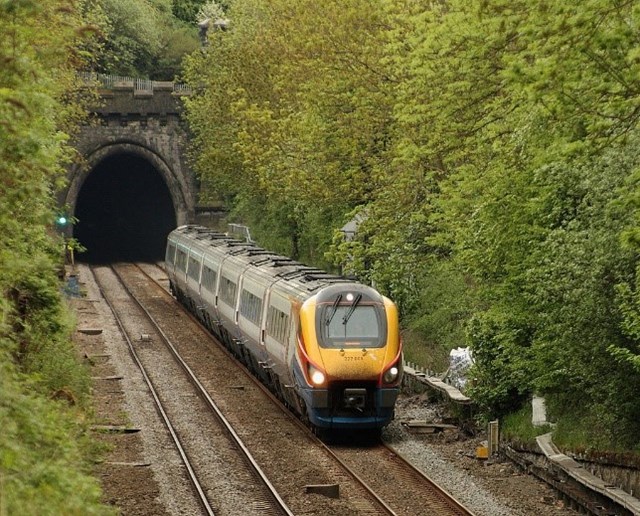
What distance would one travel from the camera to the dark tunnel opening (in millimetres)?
66062

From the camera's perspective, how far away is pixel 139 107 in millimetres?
59000

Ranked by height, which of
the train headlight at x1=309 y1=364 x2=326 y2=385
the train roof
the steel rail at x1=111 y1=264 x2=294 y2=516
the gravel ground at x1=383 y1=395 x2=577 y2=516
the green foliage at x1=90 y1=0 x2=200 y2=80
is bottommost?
the steel rail at x1=111 y1=264 x2=294 y2=516

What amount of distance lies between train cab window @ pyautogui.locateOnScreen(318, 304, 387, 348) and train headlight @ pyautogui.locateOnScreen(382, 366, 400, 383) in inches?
17.9

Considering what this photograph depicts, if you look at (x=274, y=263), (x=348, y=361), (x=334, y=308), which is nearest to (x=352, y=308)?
(x=334, y=308)

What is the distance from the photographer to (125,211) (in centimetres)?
6931

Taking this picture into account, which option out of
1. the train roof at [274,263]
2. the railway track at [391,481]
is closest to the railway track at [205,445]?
the railway track at [391,481]

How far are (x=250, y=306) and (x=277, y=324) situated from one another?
11.8 feet

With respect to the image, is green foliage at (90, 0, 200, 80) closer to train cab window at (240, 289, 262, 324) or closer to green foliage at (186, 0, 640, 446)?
green foliage at (186, 0, 640, 446)

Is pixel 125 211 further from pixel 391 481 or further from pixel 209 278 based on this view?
pixel 391 481

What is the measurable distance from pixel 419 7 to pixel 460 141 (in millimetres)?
8463

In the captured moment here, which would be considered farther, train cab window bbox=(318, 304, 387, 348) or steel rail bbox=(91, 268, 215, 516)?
train cab window bbox=(318, 304, 387, 348)

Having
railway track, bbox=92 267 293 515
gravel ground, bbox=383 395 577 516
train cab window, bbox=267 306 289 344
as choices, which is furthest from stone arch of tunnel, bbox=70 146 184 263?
gravel ground, bbox=383 395 577 516

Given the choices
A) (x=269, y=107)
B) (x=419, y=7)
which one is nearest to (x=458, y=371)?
(x=419, y=7)

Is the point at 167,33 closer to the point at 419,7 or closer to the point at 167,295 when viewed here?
the point at 167,295
